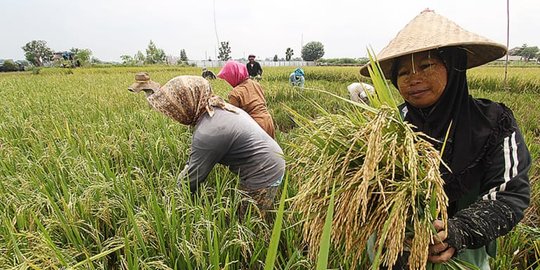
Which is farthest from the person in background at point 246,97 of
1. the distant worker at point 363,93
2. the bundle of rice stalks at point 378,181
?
the bundle of rice stalks at point 378,181

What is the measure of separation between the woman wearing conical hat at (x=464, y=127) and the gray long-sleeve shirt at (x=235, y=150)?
0.98m

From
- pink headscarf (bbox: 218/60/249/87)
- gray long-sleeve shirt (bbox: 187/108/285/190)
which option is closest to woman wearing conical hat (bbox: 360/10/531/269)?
gray long-sleeve shirt (bbox: 187/108/285/190)

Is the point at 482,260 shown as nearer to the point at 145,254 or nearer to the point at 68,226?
the point at 145,254

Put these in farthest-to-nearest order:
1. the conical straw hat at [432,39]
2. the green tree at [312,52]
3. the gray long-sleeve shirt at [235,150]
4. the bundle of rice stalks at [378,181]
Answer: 1. the green tree at [312,52]
2. the gray long-sleeve shirt at [235,150]
3. the conical straw hat at [432,39]
4. the bundle of rice stalks at [378,181]

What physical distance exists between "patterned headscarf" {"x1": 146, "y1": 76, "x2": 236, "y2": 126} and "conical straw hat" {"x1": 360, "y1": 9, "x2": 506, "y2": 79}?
1213mm

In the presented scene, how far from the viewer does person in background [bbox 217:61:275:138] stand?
3.29m

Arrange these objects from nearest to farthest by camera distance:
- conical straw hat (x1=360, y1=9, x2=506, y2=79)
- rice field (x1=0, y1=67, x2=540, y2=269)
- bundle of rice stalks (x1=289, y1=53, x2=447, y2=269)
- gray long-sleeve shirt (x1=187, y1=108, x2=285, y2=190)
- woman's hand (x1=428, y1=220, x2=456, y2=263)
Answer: bundle of rice stalks (x1=289, y1=53, x2=447, y2=269) < woman's hand (x1=428, y1=220, x2=456, y2=263) < conical straw hat (x1=360, y1=9, x2=506, y2=79) < rice field (x1=0, y1=67, x2=540, y2=269) < gray long-sleeve shirt (x1=187, y1=108, x2=285, y2=190)

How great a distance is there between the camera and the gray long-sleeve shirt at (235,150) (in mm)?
1833

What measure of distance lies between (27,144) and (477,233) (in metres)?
3.53

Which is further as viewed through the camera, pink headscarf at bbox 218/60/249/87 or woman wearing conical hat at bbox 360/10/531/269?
pink headscarf at bbox 218/60/249/87

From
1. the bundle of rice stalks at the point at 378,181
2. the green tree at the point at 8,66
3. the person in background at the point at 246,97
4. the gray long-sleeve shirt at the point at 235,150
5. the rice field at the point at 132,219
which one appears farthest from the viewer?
the green tree at the point at 8,66

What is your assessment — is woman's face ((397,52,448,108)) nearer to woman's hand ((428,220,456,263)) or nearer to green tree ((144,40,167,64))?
woman's hand ((428,220,456,263))

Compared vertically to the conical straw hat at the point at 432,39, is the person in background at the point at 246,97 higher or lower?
lower

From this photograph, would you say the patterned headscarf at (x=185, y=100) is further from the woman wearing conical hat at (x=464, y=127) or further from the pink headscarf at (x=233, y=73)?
the pink headscarf at (x=233, y=73)
